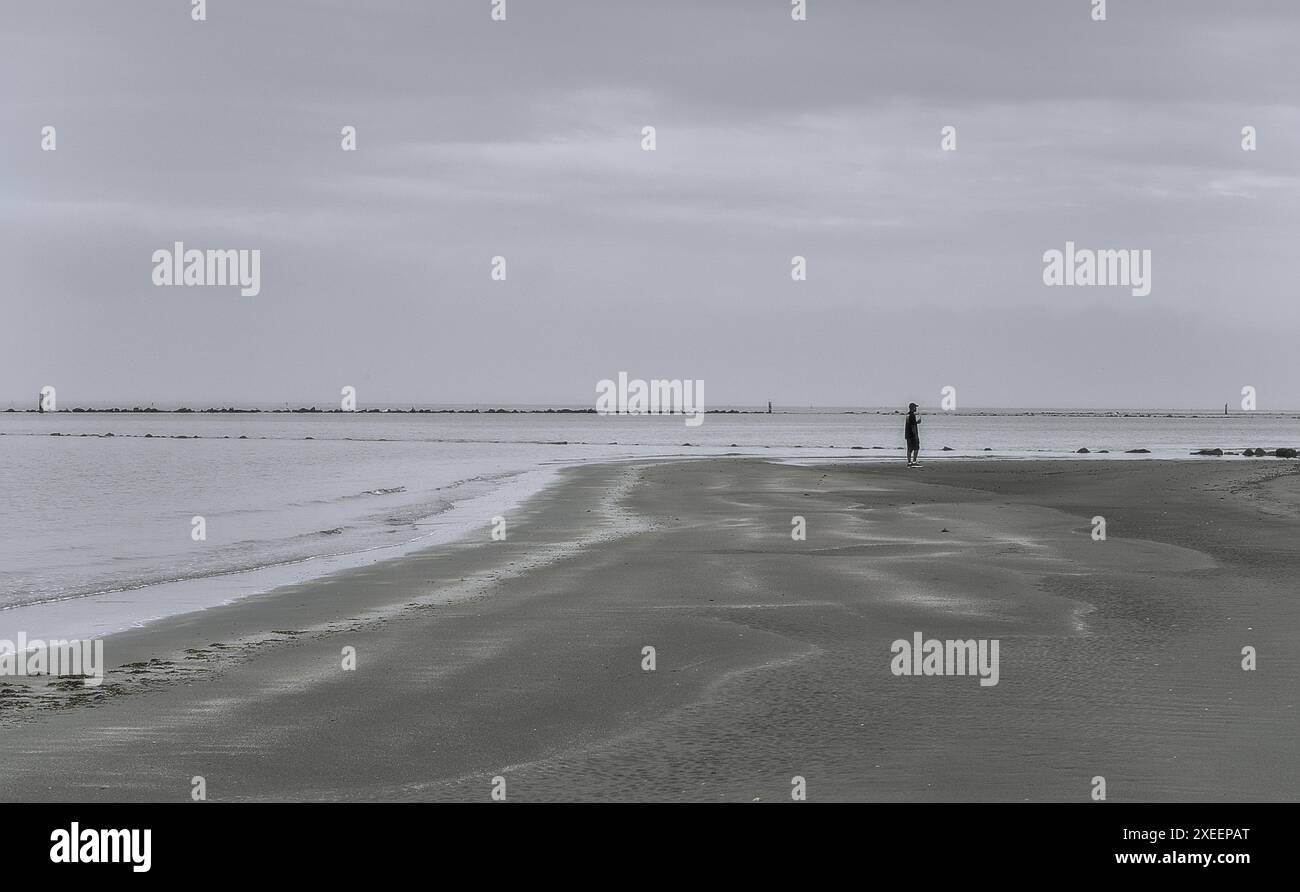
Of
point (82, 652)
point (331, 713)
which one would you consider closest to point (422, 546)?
point (82, 652)

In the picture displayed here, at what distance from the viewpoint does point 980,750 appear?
7797mm

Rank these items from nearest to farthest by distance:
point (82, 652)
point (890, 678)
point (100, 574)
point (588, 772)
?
point (588, 772) < point (890, 678) < point (82, 652) < point (100, 574)

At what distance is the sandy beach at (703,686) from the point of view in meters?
7.22

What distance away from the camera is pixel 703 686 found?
9.98 m

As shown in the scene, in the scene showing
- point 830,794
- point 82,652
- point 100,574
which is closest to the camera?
point 830,794

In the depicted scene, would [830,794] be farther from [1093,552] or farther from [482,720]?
[1093,552]

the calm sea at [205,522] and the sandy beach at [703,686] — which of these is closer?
the sandy beach at [703,686]

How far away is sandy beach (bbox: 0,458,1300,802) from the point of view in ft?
23.7

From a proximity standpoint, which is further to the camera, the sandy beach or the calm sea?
the calm sea

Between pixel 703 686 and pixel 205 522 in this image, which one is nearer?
pixel 703 686
